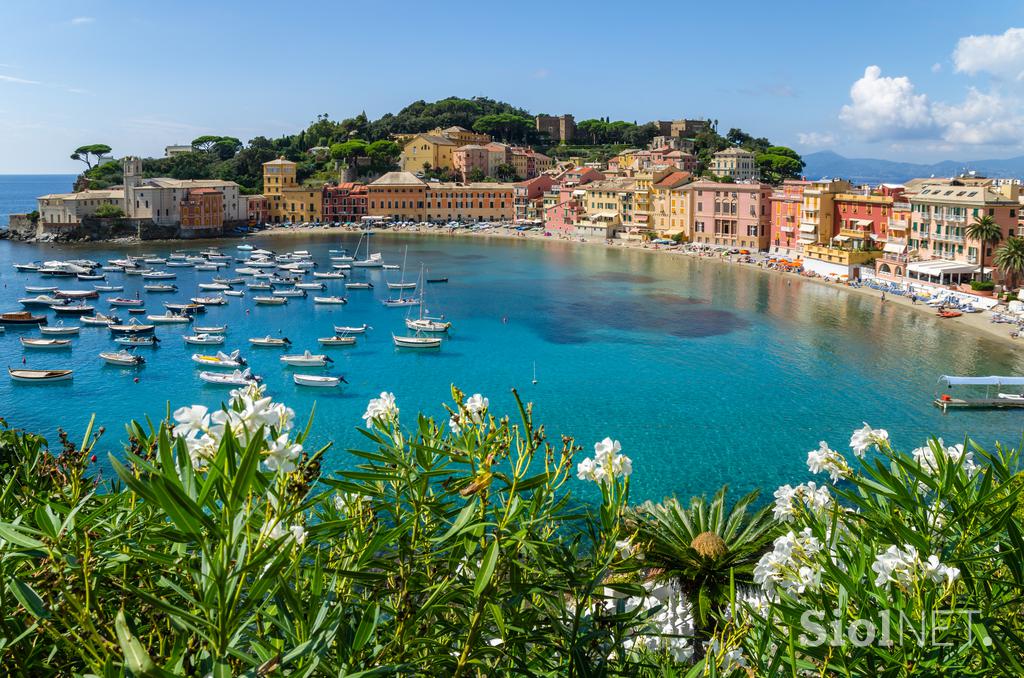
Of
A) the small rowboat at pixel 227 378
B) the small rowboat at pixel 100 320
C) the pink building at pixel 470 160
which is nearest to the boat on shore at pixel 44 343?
the small rowboat at pixel 100 320

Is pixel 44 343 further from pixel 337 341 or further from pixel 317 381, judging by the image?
pixel 317 381

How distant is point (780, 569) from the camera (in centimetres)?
375

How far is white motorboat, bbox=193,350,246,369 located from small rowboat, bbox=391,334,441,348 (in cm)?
635

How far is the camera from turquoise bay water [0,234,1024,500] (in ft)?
71.8

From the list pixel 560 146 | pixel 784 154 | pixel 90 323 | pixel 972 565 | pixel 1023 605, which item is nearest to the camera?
pixel 972 565

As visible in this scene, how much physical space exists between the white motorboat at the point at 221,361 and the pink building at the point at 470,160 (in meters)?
65.9

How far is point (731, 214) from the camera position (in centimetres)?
5997

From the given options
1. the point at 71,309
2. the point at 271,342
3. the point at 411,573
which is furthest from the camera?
the point at 71,309

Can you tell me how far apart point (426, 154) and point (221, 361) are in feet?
223

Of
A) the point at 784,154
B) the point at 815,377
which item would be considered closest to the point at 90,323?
the point at 815,377

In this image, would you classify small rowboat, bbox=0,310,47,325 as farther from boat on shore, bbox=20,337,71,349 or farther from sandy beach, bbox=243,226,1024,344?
sandy beach, bbox=243,226,1024,344

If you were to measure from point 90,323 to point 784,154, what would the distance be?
76718 millimetres

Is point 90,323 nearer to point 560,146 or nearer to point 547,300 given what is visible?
point 547,300

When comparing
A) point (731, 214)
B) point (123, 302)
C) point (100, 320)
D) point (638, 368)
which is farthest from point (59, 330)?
point (731, 214)
